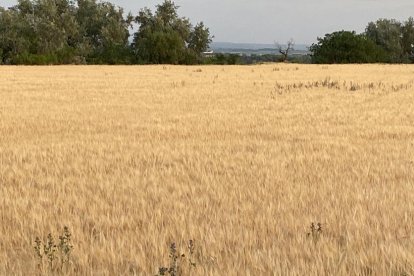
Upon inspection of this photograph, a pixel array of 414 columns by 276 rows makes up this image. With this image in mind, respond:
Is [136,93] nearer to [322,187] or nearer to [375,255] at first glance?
[322,187]

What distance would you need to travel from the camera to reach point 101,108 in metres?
16.2

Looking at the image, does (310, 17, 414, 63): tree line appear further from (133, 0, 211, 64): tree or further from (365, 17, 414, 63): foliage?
(133, 0, 211, 64): tree

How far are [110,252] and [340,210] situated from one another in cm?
220

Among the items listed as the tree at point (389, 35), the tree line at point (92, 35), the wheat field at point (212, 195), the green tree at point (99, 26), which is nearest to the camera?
the wheat field at point (212, 195)

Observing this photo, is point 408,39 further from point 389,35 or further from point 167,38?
point 167,38

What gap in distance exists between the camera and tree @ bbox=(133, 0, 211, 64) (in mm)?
72875

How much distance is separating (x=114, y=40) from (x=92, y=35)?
5.67m

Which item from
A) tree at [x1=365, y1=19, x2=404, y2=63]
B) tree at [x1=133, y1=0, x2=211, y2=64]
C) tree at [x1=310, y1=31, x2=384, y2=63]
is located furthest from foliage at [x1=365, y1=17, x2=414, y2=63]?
tree at [x1=133, y1=0, x2=211, y2=64]

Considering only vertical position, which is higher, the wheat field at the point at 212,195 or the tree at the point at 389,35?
the tree at the point at 389,35

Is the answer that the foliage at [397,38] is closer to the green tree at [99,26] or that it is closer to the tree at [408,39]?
the tree at [408,39]

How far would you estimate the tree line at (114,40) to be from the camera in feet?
237

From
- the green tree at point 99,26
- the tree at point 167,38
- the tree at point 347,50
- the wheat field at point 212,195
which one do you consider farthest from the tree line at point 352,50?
the wheat field at point 212,195

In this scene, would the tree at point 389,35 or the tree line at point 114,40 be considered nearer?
the tree line at point 114,40

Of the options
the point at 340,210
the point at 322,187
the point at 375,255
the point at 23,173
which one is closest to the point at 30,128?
the point at 23,173
